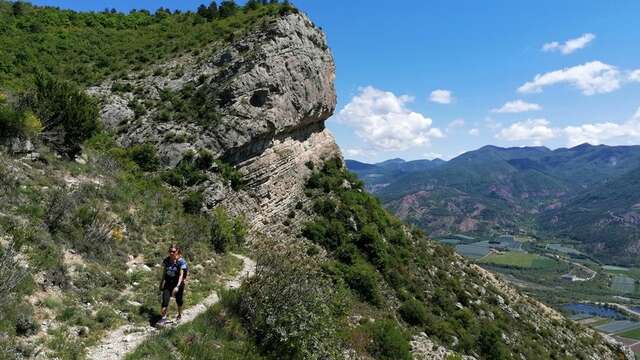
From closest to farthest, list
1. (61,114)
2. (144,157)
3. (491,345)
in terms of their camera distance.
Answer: (61,114) < (144,157) < (491,345)

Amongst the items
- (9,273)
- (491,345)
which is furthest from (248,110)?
(491,345)

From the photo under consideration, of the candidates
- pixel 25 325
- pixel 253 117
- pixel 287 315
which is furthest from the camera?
pixel 253 117

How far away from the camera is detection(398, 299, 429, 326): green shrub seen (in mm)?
29578

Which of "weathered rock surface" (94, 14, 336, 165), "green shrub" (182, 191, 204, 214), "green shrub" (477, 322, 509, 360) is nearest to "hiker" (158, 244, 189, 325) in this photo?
"green shrub" (182, 191, 204, 214)

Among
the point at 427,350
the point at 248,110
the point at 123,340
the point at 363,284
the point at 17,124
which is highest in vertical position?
the point at 248,110

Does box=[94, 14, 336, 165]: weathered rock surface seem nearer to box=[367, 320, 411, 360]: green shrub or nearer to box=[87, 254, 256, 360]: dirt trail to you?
box=[367, 320, 411, 360]: green shrub

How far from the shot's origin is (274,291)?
16.8 metres

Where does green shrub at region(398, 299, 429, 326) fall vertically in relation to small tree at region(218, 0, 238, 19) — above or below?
below

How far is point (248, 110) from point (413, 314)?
1880cm

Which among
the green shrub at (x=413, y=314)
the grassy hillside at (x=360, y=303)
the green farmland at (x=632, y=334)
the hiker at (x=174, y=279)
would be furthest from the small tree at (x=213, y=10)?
the green farmland at (x=632, y=334)

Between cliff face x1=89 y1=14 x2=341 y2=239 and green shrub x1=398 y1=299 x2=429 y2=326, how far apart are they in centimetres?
1062

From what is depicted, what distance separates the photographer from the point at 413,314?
29.7m

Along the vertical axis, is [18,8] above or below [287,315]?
above

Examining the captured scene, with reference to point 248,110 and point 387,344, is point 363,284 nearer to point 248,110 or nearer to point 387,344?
point 387,344
